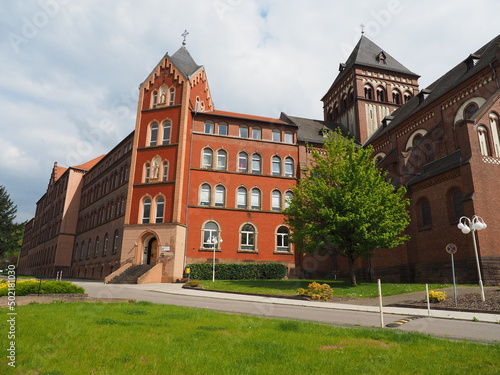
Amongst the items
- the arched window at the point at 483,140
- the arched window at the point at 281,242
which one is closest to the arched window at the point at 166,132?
the arched window at the point at 281,242

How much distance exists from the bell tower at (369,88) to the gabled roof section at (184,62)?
65.7 ft

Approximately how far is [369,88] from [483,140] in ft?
79.4

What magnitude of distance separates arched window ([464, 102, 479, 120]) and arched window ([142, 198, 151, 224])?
27.5 m

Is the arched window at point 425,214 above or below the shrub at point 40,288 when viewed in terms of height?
above

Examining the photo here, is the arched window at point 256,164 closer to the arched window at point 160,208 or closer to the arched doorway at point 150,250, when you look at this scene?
the arched window at point 160,208

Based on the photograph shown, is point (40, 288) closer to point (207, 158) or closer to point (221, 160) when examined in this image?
point (207, 158)

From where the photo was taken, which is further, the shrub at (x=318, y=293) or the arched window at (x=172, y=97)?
the arched window at (x=172, y=97)

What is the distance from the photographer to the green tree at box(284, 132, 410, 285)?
21.9 metres

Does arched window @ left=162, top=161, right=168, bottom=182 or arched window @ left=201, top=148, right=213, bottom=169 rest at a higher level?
arched window @ left=201, top=148, right=213, bottom=169

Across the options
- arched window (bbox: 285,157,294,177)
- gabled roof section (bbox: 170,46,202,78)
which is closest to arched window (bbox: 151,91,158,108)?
gabled roof section (bbox: 170,46,202,78)

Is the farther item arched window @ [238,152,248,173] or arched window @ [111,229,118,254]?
arched window @ [111,229,118,254]

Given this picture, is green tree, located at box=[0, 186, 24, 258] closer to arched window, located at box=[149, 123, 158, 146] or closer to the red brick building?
the red brick building

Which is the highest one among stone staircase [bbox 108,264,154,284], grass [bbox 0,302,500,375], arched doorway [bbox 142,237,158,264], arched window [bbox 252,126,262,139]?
arched window [bbox 252,126,262,139]

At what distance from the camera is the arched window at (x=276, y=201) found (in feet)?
118
